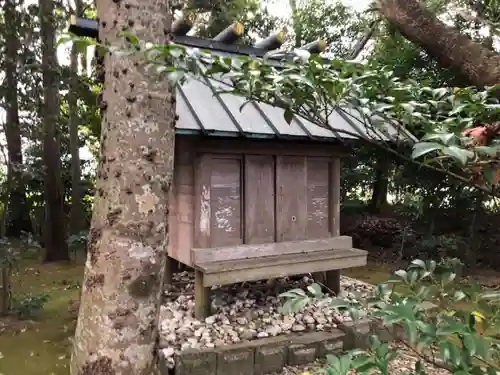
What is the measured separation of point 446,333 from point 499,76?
1251mm

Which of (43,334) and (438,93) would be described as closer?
(438,93)

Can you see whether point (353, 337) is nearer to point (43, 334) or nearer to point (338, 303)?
point (338, 303)

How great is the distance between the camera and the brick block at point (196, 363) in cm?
264

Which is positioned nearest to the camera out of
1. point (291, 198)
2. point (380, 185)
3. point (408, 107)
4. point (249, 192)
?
point (408, 107)

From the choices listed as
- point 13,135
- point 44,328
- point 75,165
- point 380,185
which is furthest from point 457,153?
point 380,185

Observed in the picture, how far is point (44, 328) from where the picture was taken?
3.81 metres

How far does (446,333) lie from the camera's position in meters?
0.81

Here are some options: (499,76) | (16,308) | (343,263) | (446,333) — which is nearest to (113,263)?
(446,333)

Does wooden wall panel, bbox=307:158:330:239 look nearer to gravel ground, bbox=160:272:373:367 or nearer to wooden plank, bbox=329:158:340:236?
wooden plank, bbox=329:158:340:236

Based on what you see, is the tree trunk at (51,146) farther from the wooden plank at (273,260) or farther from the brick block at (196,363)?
the brick block at (196,363)

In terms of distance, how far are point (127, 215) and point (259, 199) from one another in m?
1.85

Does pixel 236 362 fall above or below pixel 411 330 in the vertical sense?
below

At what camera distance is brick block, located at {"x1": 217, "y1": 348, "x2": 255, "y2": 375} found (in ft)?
8.96

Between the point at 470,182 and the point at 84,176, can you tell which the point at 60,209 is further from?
the point at 470,182
